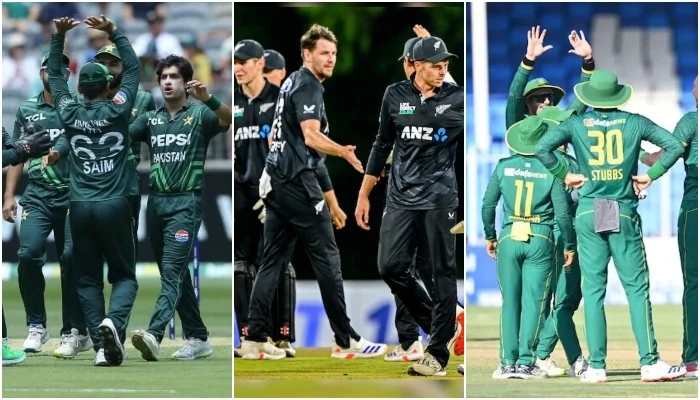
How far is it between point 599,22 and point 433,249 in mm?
6903

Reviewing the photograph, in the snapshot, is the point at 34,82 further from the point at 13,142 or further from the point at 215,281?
the point at 13,142

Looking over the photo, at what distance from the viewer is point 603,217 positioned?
747 cm

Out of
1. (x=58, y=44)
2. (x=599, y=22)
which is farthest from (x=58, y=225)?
(x=599, y=22)

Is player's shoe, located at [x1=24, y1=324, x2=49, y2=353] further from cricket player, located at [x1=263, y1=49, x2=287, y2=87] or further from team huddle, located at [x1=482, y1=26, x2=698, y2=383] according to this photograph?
team huddle, located at [x1=482, y1=26, x2=698, y2=383]

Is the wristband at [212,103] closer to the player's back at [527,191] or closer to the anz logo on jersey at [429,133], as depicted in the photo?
the anz logo on jersey at [429,133]

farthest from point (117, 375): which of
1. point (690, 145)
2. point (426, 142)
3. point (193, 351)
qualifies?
point (690, 145)

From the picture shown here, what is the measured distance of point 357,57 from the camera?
8297 millimetres

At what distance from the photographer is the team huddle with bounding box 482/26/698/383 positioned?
749 centimetres

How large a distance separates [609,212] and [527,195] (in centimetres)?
44

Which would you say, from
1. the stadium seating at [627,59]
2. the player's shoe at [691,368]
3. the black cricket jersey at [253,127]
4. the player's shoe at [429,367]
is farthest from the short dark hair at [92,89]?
the stadium seating at [627,59]

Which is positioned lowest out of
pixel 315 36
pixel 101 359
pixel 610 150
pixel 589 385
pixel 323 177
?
pixel 589 385

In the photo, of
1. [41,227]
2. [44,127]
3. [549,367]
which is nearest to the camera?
[549,367]

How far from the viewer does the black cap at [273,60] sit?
8.00m

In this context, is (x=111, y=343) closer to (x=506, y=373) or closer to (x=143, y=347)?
(x=143, y=347)
